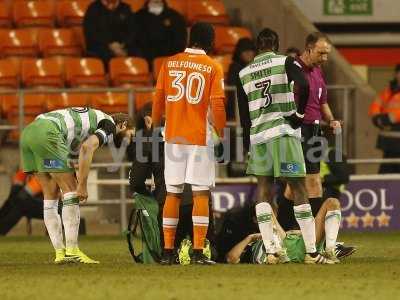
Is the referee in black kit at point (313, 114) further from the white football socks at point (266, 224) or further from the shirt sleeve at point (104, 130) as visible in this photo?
the shirt sleeve at point (104, 130)

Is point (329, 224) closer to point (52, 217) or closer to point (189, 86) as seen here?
point (189, 86)

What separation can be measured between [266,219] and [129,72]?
23.8ft

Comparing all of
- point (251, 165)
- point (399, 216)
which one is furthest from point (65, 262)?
point (399, 216)

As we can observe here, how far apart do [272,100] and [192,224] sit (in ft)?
4.31

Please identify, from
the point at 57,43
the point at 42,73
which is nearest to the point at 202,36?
the point at 42,73

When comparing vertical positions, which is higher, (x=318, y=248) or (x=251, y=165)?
(x=251, y=165)

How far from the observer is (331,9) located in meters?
21.3

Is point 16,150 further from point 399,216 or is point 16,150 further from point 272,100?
point 272,100

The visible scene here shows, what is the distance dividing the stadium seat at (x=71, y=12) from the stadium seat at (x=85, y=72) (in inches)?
43.7

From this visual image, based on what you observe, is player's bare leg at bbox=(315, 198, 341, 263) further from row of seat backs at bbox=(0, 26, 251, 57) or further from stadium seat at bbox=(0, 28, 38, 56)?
stadium seat at bbox=(0, 28, 38, 56)

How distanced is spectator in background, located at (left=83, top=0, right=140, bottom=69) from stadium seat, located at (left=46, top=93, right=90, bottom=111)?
1.30 m

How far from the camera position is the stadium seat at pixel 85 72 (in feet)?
60.5

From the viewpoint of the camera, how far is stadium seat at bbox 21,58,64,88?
18422mm

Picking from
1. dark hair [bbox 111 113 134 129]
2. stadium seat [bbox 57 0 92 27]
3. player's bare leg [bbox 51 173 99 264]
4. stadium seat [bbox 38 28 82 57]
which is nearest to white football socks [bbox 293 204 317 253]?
dark hair [bbox 111 113 134 129]
